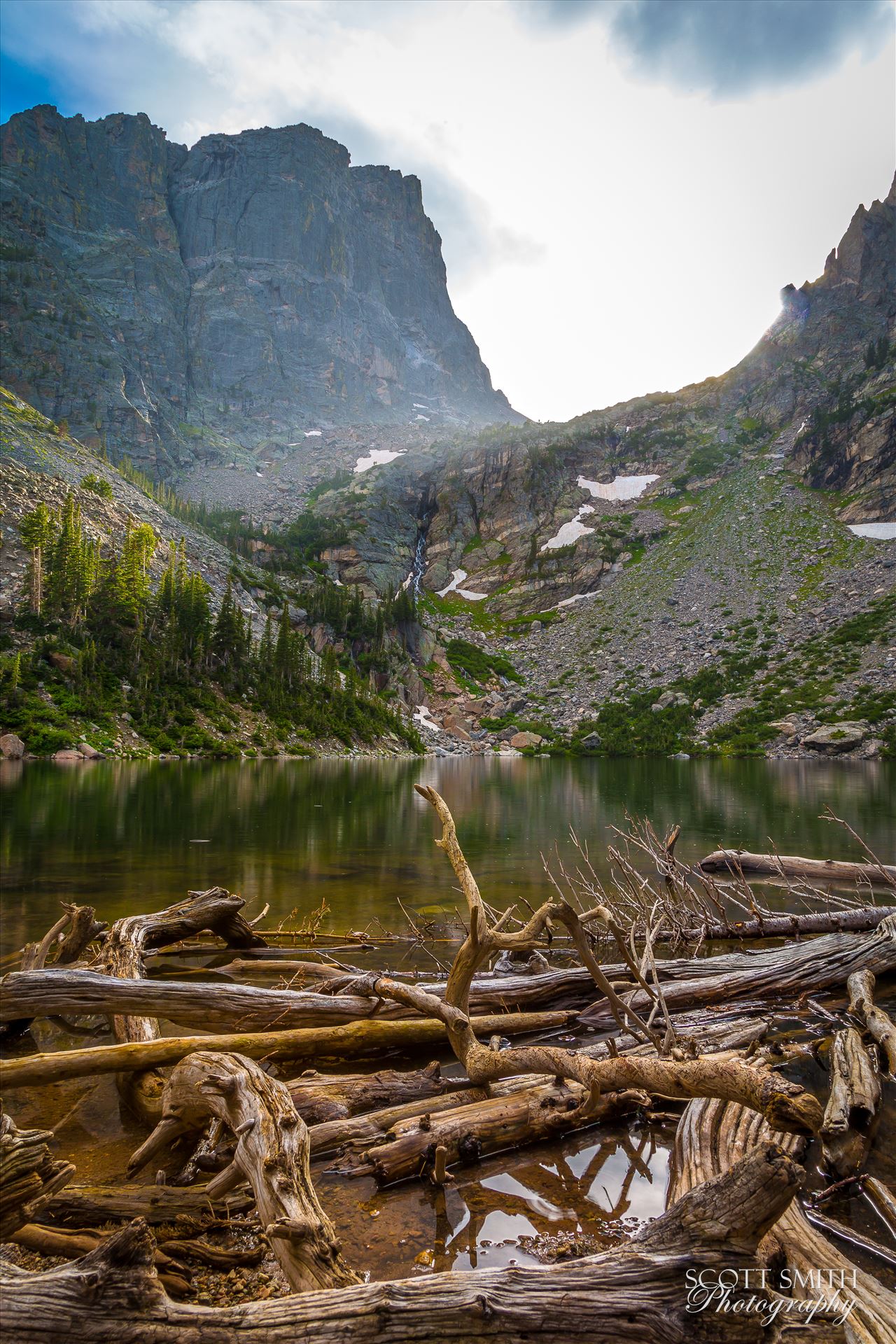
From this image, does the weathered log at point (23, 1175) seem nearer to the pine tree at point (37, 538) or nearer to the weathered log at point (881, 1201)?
the weathered log at point (881, 1201)

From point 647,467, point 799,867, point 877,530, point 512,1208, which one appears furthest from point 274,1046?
point 647,467

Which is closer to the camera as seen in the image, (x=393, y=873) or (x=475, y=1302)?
(x=475, y=1302)

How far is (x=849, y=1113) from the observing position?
16.2 feet

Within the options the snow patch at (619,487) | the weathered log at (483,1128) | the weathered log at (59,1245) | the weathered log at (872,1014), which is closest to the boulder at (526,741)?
the snow patch at (619,487)

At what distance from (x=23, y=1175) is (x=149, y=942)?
6.59m

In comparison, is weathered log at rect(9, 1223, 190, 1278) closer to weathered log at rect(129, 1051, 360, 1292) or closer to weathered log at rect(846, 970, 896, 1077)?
weathered log at rect(129, 1051, 360, 1292)

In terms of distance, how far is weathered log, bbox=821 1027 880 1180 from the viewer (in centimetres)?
472

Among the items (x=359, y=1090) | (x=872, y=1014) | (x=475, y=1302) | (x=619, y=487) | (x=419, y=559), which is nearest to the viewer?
(x=475, y=1302)

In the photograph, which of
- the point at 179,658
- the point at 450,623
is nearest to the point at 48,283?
the point at 450,623

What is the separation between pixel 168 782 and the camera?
38000mm

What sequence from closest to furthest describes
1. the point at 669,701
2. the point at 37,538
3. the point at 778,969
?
the point at 778,969 < the point at 37,538 < the point at 669,701

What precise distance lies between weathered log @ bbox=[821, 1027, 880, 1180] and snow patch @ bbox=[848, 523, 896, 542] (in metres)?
145

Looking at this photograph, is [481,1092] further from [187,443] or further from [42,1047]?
[187,443]

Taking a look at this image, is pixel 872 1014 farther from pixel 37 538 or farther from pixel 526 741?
pixel 526 741
